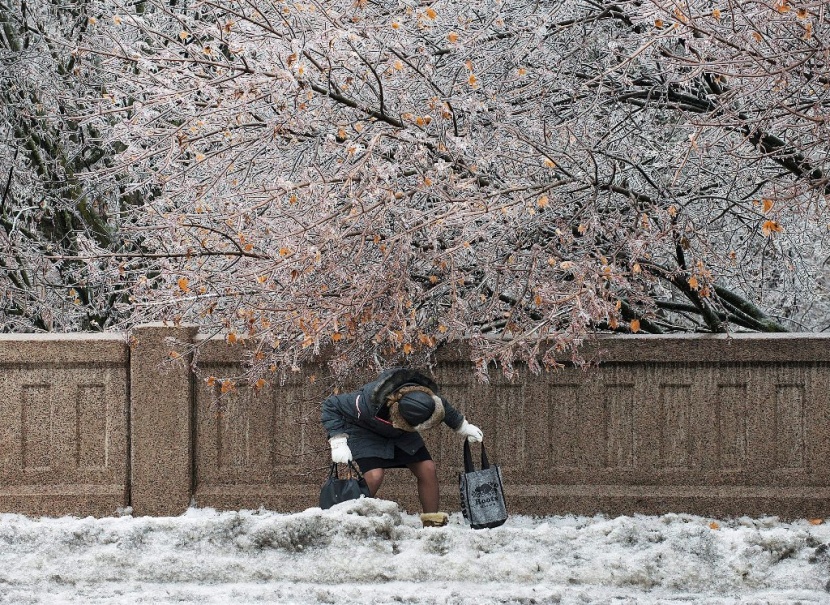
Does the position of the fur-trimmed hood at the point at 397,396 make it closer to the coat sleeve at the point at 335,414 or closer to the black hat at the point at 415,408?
the black hat at the point at 415,408

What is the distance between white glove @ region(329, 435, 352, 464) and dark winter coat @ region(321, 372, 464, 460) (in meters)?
0.09

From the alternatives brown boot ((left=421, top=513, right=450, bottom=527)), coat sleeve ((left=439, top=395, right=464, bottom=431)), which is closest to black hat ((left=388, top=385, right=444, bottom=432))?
coat sleeve ((left=439, top=395, right=464, bottom=431))

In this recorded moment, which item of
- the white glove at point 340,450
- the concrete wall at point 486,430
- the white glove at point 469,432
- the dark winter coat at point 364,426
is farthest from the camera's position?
the concrete wall at point 486,430

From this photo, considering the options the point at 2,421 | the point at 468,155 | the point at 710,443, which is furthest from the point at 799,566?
the point at 2,421

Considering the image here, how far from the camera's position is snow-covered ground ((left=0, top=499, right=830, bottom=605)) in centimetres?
559

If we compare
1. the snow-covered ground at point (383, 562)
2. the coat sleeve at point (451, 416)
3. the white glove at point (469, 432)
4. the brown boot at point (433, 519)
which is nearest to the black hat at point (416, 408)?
the coat sleeve at point (451, 416)

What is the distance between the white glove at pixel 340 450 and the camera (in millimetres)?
6715

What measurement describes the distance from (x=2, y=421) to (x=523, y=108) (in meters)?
4.36

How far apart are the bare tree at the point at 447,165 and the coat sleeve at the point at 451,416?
1.13 feet

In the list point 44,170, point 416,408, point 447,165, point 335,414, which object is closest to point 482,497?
point 416,408

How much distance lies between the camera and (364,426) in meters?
6.96

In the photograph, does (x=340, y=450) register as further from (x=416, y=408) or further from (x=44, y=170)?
(x=44, y=170)

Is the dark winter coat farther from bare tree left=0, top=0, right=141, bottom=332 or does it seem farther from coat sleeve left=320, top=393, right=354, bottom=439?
Result: bare tree left=0, top=0, right=141, bottom=332

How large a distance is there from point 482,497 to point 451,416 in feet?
1.82
